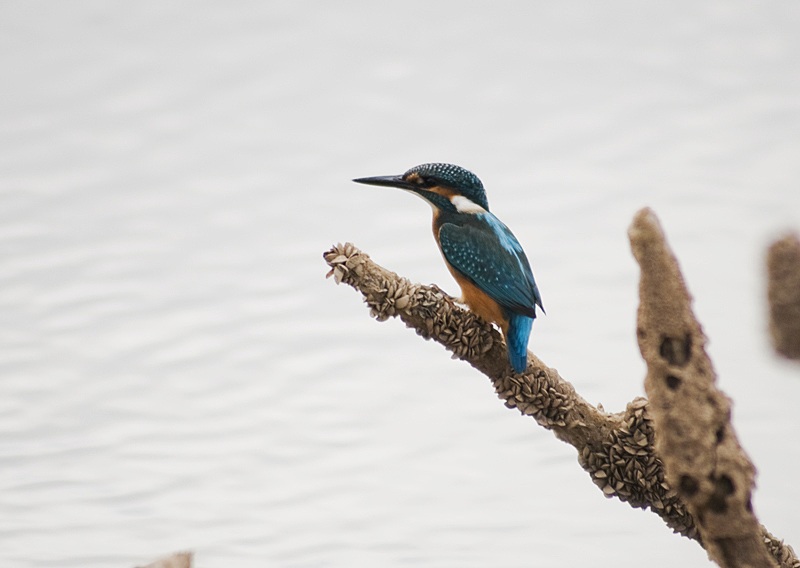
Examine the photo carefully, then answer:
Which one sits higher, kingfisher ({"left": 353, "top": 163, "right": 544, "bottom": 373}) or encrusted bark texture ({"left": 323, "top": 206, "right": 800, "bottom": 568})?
kingfisher ({"left": 353, "top": 163, "right": 544, "bottom": 373})

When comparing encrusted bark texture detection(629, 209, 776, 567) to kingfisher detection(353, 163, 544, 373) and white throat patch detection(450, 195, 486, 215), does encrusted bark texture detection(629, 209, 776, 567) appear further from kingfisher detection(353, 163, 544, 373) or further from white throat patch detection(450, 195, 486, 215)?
white throat patch detection(450, 195, 486, 215)

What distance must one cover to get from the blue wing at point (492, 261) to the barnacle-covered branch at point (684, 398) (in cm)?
35

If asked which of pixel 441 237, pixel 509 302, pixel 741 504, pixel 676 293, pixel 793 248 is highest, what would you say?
pixel 441 237

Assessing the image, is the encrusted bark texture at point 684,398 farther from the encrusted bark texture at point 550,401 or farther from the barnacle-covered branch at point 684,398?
the encrusted bark texture at point 550,401

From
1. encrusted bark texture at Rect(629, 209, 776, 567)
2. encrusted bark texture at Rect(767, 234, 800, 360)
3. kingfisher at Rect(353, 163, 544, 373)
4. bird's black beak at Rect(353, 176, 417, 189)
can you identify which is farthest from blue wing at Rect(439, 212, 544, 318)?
encrusted bark texture at Rect(767, 234, 800, 360)

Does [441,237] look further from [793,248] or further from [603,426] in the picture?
[793,248]

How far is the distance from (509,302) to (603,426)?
1.08 ft

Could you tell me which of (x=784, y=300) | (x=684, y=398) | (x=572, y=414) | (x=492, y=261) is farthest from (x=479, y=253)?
(x=784, y=300)

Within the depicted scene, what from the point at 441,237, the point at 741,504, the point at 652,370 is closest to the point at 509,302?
the point at 441,237

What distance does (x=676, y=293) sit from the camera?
152 cm

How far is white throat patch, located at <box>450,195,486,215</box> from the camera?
2.02 metres

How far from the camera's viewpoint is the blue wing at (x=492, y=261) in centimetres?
186

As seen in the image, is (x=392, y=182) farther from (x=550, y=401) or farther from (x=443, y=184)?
(x=550, y=401)

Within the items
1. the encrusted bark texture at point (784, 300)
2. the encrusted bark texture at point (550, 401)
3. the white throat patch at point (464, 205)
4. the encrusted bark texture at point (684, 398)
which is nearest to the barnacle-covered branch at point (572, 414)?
the encrusted bark texture at point (550, 401)
